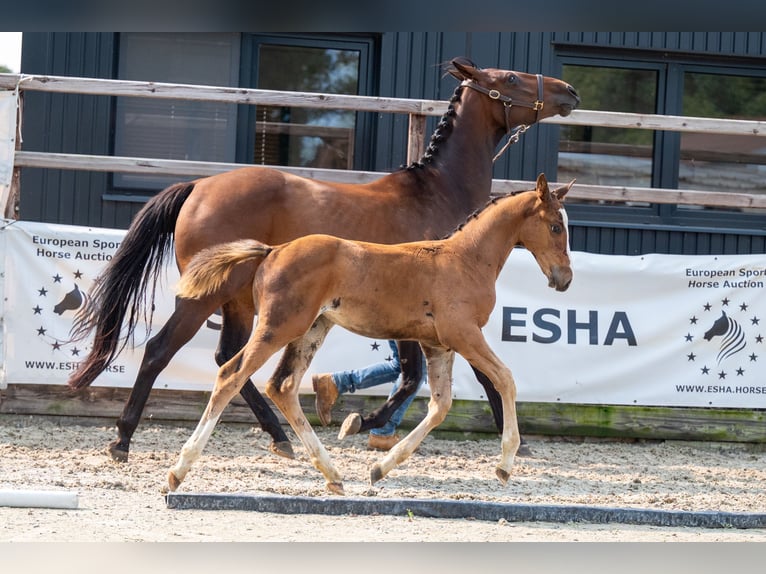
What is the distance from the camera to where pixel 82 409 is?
6.89 m

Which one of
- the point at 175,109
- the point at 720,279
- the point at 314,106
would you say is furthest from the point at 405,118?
the point at 720,279

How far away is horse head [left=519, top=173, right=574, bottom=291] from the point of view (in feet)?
16.2

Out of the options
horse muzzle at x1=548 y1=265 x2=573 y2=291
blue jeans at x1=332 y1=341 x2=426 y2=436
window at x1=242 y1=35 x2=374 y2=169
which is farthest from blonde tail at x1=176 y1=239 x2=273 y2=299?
window at x1=242 y1=35 x2=374 y2=169

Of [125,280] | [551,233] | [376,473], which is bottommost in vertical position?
[376,473]

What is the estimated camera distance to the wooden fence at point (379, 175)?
6.82m

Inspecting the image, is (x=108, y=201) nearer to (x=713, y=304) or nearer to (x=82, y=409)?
(x=82, y=409)

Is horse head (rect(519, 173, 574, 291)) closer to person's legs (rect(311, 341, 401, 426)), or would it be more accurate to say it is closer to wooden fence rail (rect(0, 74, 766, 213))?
person's legs (rect(311, 341, 401, 426))

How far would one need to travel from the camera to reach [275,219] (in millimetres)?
5828

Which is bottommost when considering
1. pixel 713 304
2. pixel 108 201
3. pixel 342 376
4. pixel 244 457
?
→ pixel 244 457

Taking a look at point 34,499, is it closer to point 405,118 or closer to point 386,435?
point 386,435

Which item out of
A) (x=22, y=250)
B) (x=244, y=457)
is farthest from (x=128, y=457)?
(x=22, y=250)

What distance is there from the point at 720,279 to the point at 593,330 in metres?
1.15

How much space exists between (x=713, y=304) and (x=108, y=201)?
5331 mm

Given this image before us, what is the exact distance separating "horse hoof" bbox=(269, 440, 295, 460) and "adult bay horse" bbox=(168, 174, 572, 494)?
4.03 ft
